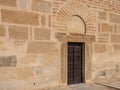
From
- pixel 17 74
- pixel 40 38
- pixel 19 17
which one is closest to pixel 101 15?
pixel 40 38

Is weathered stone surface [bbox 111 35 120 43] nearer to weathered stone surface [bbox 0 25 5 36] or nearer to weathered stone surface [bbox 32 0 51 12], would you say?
weathered stone surface [bbox 32 0 51 12]

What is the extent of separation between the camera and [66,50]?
20.6 ft

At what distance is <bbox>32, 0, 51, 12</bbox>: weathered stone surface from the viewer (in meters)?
5.62

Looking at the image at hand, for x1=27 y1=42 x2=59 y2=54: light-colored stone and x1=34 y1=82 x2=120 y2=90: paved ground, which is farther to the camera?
x1=34 y1=82 x2=120 y2=90: paved ground

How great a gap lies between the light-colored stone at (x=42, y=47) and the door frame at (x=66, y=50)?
25cm

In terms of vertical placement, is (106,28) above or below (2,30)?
above

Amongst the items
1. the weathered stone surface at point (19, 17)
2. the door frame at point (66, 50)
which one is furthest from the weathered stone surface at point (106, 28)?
the weathered stone surface at point (19, 17)

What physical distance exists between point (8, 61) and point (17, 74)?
1.30 ft

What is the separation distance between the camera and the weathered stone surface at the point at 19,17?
509 centimetres

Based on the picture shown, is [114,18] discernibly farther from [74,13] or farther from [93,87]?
[93,87]

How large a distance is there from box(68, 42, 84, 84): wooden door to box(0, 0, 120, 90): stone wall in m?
0.41

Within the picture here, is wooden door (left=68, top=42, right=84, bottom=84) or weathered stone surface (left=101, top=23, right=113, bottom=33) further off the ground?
weathered stone surface (left=101, top=23, right=113, bottom=33)

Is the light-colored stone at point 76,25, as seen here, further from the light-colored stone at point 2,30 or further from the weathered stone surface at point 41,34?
the light-colored stone at point 2,30

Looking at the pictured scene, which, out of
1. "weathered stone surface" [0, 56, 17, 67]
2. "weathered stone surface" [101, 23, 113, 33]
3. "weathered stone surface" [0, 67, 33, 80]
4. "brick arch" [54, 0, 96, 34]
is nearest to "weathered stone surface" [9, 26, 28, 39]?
"weathered stone surface" [0, 56, 17, 67]
